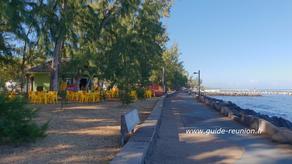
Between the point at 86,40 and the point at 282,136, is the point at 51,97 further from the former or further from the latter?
the point at 282,136

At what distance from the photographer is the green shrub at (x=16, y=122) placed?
8.23 m

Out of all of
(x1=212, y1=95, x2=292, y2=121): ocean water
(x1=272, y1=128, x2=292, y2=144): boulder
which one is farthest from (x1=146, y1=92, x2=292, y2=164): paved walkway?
(x1=212, y1=95, x2=292, y2=121): ocean water

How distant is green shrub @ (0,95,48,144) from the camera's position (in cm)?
823

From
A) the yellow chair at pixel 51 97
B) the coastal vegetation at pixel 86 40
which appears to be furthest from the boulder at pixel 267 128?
the yellow chair at pixel 51 97

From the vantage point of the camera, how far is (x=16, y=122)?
27.7 ft

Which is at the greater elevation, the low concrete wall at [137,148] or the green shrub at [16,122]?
the green shrub at [16,122]

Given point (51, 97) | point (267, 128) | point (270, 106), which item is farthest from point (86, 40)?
point (270, 106)

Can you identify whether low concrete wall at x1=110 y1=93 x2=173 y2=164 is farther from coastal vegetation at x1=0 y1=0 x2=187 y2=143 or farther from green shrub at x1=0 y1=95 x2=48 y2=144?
coastal vegetation at x1=0 y1=0 x2=187 y2=143

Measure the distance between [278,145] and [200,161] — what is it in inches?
118

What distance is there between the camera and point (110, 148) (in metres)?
8.62

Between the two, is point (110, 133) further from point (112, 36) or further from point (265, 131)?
point (112, 36)

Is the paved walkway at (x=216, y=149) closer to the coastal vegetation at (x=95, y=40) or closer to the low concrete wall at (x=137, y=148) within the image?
the low concrete wall at (x=137, y=148)

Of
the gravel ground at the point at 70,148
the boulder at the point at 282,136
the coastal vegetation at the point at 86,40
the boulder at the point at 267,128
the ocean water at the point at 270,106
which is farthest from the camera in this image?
the ocean water at the point at 270,106

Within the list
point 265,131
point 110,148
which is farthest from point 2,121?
point 265,131
